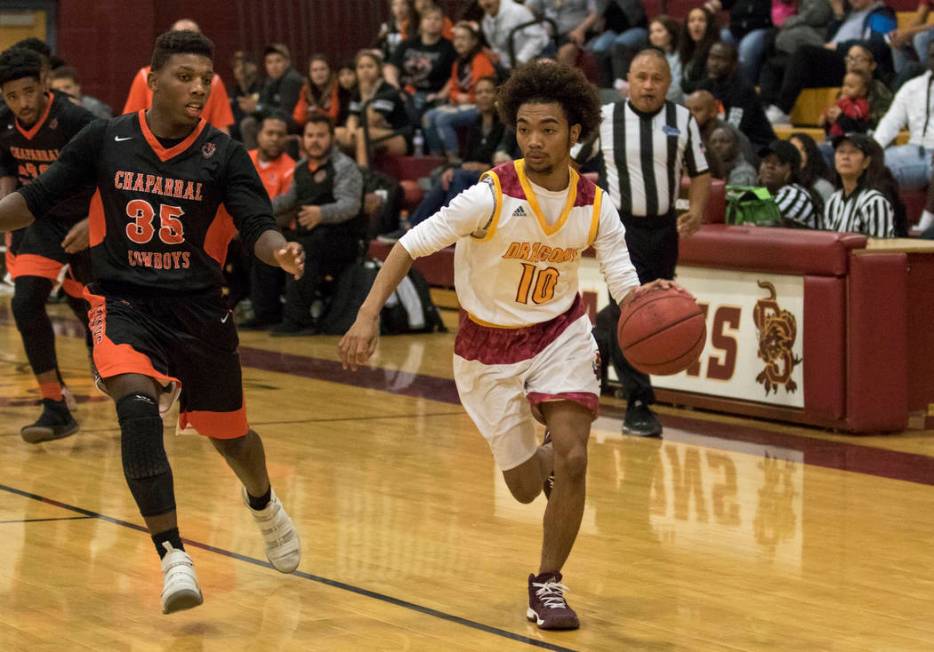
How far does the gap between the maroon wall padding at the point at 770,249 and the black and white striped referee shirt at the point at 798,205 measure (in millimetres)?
1427

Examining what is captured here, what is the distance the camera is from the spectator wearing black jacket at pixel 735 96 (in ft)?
42.7

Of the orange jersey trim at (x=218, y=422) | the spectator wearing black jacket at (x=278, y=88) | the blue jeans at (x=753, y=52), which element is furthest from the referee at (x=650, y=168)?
the spectator wearing black jacket at (x=278, y=88)

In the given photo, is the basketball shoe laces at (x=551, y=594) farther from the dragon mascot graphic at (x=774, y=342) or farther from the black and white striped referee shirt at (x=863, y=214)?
the black and white striped referee shirt at (x=863, y=214)

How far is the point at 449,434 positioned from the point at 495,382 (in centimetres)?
333

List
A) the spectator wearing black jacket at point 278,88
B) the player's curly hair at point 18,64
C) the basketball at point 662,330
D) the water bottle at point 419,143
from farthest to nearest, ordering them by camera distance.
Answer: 1. the spectator wearing black jacket at point 278,88
2. the water bottle at point 419,143
3. the player's curly hair at point 18,64
4. the basketball at point 662,330

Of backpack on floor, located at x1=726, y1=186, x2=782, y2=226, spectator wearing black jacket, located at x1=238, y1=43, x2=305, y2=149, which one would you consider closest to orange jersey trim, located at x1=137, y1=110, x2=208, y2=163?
backpack on floor, located at x1=726, y1=186, x2=782, y2=226

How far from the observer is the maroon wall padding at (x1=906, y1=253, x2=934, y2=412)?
8.49 m

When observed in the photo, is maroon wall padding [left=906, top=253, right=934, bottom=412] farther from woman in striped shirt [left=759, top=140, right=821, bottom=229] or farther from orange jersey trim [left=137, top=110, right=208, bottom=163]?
orange jersey trim [left=137, top=110, right=208, bottom=163]

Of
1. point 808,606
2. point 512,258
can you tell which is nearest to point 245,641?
point 512,258

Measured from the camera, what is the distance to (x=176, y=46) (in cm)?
502

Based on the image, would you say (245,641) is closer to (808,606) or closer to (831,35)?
(808,606)

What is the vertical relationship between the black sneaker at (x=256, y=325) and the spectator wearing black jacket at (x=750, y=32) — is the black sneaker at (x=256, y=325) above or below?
below

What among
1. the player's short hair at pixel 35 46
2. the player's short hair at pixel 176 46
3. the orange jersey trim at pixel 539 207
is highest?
the player's short hair at pixel 35 46

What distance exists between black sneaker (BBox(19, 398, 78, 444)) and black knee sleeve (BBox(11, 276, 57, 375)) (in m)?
0.19
